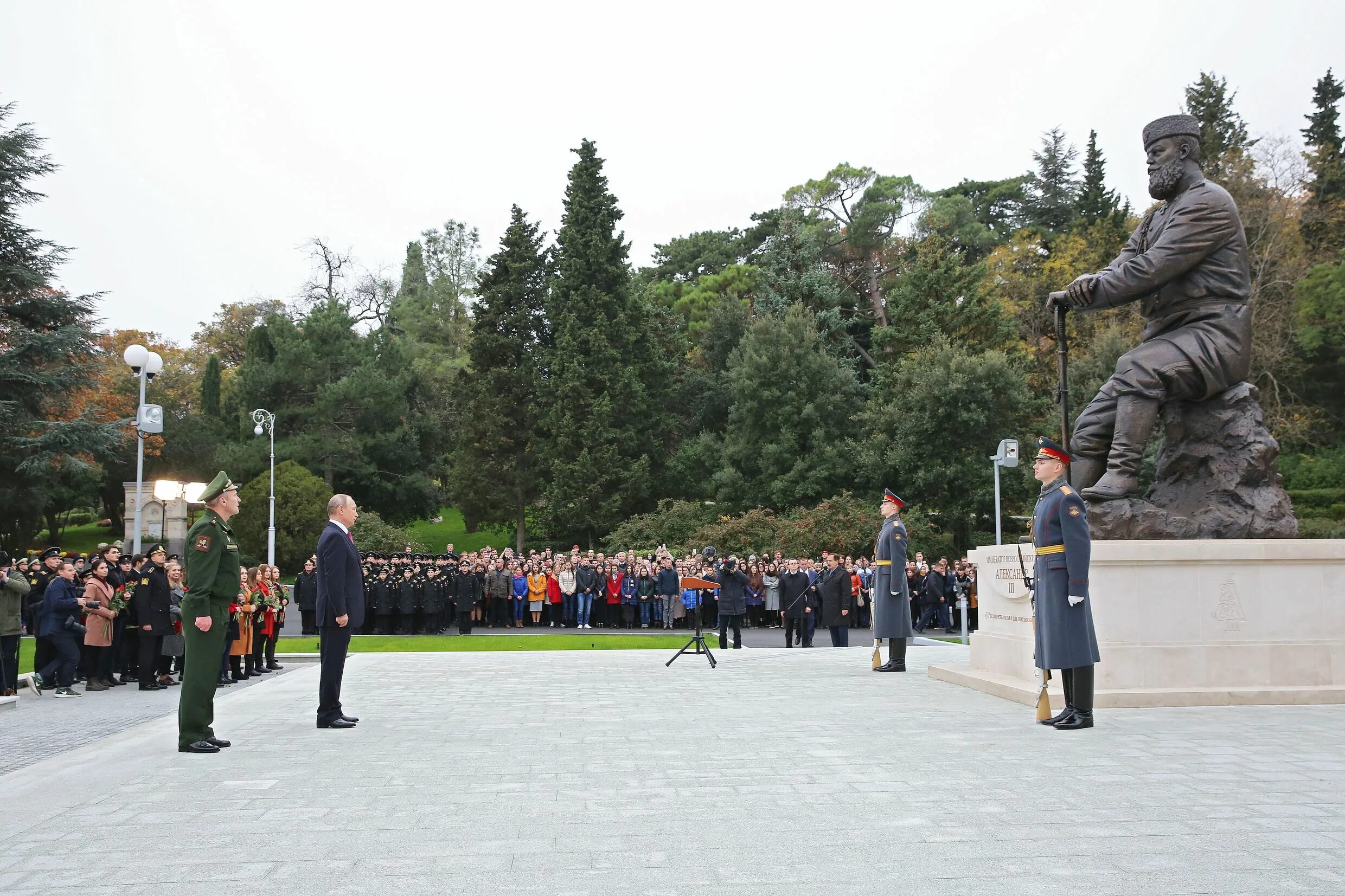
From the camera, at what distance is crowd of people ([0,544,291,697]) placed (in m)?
11.8

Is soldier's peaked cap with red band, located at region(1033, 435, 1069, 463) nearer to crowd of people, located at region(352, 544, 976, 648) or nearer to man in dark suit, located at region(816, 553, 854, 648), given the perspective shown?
man in dark suit, located at region(816, 553, 854, 648)

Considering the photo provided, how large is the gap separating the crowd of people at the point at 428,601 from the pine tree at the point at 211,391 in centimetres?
3033

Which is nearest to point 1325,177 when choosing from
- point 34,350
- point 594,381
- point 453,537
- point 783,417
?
point 783,417

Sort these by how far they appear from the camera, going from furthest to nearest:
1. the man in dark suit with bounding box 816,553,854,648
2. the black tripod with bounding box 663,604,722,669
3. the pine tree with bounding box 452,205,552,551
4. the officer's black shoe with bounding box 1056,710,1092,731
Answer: the pine tree with bounding box 452,205,552,551
the man in dark suit with bounding box 816,553,854,648
the black tripod with bounding box 663,604,722,669
the officer's black shoe with bounding box 1056,710,1092,731

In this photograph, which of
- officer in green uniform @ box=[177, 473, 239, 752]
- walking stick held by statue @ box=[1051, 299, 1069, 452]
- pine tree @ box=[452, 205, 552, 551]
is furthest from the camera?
pine tree @ box=[452, 205, 552, 551]

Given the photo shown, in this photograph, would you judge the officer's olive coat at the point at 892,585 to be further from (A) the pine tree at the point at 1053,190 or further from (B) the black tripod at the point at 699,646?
(A) the pine tree at the point at 1053,190

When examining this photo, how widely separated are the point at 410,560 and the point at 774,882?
22.9 metres

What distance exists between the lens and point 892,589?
11.7 m

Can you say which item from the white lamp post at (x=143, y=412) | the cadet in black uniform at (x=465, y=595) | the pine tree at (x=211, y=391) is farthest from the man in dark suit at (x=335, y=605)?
the pine tree at (x=211, y=391)

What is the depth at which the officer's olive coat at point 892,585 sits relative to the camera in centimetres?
1165

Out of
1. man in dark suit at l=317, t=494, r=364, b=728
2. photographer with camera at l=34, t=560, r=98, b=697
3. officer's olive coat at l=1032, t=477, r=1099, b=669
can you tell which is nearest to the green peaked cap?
man in dark suit at l=317, t=494, r=364, b=728

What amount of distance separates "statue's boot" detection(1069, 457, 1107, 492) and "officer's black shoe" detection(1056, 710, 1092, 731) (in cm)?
270

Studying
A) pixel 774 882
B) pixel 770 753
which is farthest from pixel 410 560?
pixel 774 882

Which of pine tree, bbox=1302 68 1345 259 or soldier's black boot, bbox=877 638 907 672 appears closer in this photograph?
soldier's black boot, bbox=877 638 907 672
